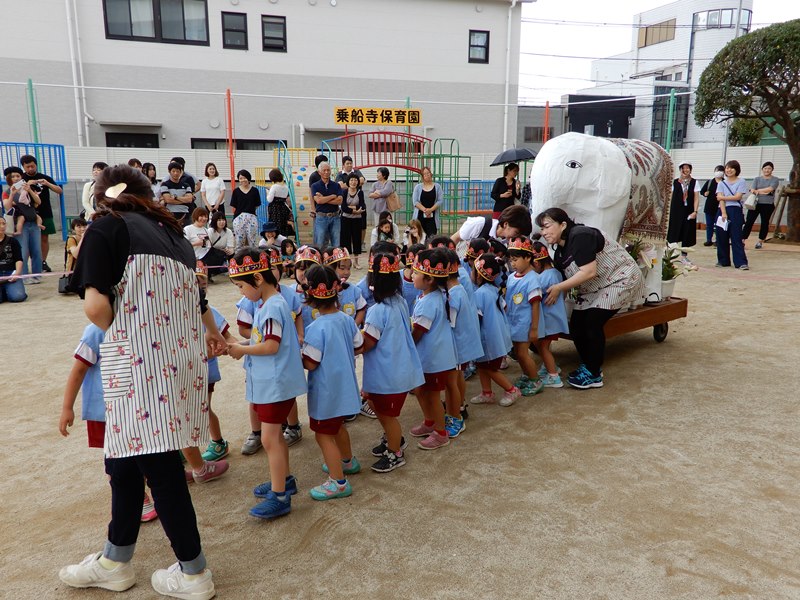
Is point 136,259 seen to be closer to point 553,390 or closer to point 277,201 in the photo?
point 553,390

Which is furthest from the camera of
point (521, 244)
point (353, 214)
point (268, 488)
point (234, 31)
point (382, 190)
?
point (234, 31)

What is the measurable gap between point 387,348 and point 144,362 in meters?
A: 1.43

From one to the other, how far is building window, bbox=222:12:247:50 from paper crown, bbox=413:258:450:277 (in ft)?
44.8

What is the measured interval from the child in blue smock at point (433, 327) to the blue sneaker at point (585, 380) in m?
1.43

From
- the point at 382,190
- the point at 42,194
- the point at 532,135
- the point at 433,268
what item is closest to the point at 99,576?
the point at 433,268

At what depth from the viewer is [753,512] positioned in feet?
10.0

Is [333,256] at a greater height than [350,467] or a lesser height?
greater

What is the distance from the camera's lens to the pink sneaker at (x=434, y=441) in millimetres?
3842

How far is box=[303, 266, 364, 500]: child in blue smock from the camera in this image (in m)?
3.11

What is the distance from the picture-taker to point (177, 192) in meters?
9.55

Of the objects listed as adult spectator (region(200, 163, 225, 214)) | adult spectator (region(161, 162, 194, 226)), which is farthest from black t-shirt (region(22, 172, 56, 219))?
adult spectator (region(200, 163, 225, 214))

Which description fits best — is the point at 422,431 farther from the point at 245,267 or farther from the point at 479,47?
the point at 479,47

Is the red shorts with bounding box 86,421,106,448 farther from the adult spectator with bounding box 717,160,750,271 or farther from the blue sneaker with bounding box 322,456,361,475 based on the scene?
the adult spectator with bounding box 717,160,750,271

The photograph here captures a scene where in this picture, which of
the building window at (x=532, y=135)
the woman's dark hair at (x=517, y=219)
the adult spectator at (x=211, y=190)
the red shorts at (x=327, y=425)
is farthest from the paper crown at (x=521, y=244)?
the building window at (x=532, y=135)
